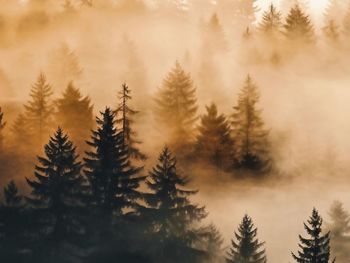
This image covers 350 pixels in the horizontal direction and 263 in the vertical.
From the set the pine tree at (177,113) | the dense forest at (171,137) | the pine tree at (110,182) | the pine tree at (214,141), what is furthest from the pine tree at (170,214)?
the pine tree at (177,113)

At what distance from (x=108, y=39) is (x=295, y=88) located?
31.4 meters

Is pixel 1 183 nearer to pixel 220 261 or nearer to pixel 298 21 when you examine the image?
pixel 220 261

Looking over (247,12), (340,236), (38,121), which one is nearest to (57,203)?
(38,121)

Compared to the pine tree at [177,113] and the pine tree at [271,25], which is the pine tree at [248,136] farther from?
the pine tree at [271,25]

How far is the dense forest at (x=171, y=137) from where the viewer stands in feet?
169

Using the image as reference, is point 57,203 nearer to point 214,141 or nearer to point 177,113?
point 214,141

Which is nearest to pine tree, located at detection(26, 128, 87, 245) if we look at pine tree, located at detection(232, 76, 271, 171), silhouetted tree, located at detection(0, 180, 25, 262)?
silhouetted tree, located at detection(0, 180, 25, 262)

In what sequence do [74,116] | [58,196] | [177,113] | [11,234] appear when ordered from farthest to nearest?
[177,113]
[74,116]
[11,234]
[58,196]

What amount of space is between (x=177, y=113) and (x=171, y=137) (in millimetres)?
2536

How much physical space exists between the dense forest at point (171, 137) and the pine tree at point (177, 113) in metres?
0.14

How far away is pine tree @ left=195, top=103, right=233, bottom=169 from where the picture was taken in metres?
67.0

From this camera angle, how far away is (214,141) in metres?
67.1

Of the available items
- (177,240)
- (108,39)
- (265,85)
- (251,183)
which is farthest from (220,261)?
(108,39)

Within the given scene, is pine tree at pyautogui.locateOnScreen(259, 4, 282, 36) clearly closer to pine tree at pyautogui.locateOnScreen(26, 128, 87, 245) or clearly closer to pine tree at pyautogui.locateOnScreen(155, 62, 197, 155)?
pine tree at pyautogui.locateOnScreen(155, 62, 197, 155)
